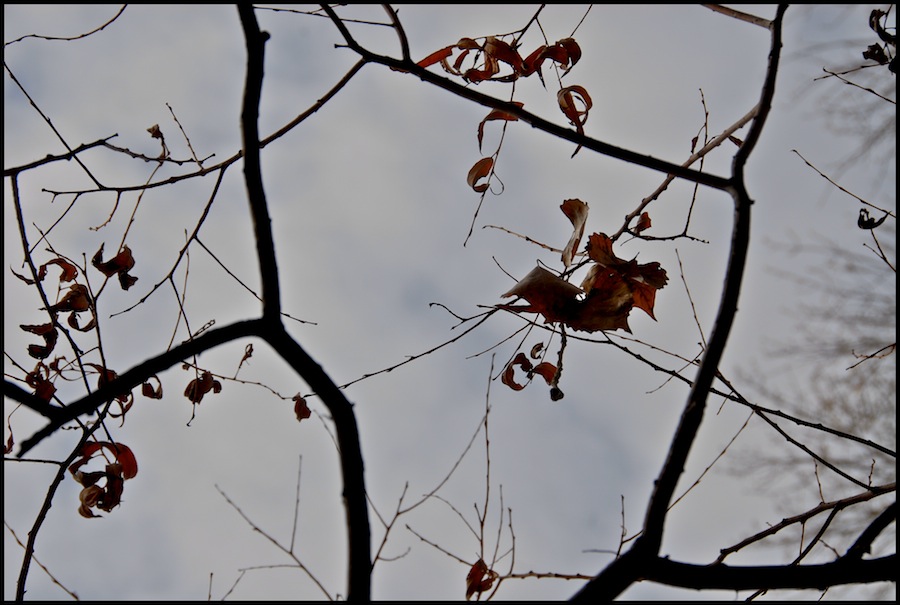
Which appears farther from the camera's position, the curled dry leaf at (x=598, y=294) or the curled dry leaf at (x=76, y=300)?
the curled dry leaf at (x=76, y=300)

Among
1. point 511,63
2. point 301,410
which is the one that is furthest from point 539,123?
point 301,410

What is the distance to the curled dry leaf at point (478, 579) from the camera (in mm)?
1878

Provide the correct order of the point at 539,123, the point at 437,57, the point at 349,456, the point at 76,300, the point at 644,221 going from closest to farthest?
the point at 349,456, the point at 539,123, the point at 437,57, the point at 76,300, the point at 644,221

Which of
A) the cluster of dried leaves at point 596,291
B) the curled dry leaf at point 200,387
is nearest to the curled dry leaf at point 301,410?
the curled dry leaf at point 200,387

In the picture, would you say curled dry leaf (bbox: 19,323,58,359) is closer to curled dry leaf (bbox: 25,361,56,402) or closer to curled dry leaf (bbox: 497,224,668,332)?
curled dry leaf (bbox: 25,361,56,402)

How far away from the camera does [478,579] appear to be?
1895 millimetres

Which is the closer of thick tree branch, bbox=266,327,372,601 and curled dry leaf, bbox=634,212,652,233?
thick tree branch, bbox=266,327,372,601

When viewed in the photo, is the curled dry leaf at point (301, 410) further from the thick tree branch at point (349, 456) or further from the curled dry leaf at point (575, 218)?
the thick tree branch at point (349, 456)

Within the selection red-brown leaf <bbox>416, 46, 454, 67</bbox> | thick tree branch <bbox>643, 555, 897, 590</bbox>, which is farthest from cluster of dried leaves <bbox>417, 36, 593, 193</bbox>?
thick tree branch <bbox>643, 555, 897, 590</bbox>

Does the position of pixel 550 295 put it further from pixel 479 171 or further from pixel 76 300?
pixel 76 300

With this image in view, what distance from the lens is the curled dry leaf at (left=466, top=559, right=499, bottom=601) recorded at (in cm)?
188

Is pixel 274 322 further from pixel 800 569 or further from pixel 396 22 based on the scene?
pixel 800 569

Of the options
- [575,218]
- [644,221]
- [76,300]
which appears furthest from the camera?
[644,221]

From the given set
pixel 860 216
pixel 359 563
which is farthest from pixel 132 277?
pixel 860 216
